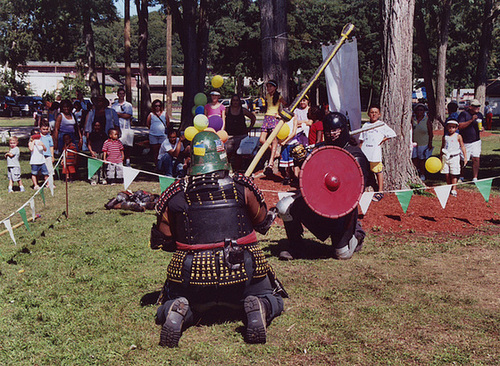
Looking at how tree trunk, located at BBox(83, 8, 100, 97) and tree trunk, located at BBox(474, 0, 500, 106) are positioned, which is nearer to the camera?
tree trunk, located at BBox(83, 8, 100, 97)

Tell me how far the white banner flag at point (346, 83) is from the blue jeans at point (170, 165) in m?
3.43

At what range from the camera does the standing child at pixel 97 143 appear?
476 inches

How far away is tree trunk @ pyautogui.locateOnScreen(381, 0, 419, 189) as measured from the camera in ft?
31.1

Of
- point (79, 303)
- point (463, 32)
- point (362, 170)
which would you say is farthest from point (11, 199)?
point (463, 32)

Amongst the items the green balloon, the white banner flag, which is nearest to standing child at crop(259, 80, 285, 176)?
the white banner flag

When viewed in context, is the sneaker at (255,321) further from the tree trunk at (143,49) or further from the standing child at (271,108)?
the tree trunk at (143,49)

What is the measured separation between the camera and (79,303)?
5.31m

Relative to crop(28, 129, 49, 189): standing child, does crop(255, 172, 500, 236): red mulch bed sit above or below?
below

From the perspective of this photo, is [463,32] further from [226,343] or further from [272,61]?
[226,343]

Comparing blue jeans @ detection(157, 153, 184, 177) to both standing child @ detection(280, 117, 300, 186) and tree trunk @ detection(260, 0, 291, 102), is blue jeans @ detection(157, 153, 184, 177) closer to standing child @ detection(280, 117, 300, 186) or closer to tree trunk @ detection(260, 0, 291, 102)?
standing child @ detection(280, 117, 300, 186)

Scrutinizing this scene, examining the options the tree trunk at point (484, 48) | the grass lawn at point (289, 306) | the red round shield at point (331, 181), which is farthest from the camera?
→ the tree trunk at point (484, 48)

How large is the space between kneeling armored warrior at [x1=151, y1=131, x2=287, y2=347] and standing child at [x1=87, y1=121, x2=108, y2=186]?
8.11m

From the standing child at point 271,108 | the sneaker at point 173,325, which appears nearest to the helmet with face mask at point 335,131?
the sneaker at point 173,325

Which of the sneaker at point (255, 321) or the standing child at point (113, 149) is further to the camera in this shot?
the standing child at point (113, 149)
